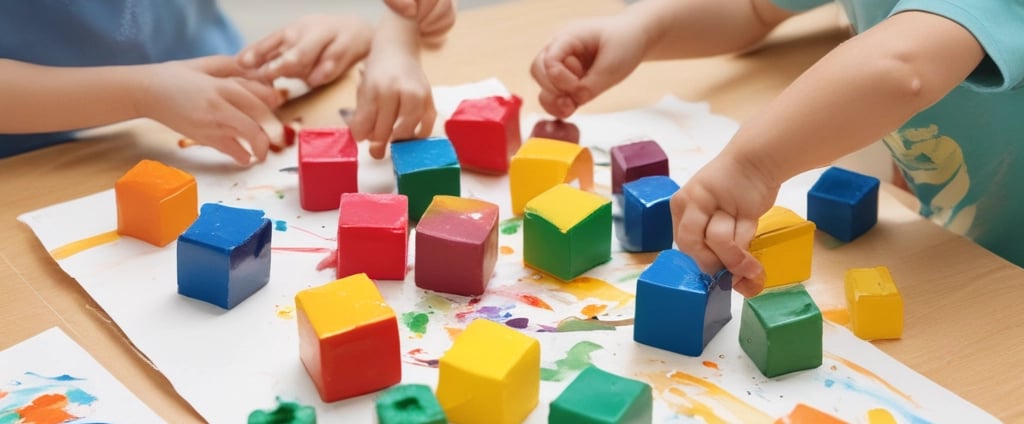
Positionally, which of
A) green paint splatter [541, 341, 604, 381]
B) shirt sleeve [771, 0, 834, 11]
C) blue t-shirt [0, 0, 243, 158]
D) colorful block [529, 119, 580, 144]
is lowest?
green paint splatter [541, 341, 604, 381]

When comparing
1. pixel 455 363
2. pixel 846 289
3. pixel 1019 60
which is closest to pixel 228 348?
pixel 455 363

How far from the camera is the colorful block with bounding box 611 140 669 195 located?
30.5 inches

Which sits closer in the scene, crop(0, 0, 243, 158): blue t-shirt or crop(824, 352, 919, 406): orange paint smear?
crop(824, 352, 919, 406): orange paint smear

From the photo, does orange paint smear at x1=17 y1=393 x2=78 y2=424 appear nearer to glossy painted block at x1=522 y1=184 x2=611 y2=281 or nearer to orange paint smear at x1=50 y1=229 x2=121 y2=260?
orange paint smear at x1=50 y1=229 x2=121 y2=260

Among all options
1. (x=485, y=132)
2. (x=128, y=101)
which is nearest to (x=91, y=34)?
(x=128, y=101)

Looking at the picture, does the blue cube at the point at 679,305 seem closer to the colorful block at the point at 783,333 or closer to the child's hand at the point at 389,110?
the colorful block at the point at 783,333

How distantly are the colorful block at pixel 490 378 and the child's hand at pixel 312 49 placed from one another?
43 centimetres

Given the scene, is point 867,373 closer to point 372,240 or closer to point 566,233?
point 566,233

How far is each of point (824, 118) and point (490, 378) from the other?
0.24m

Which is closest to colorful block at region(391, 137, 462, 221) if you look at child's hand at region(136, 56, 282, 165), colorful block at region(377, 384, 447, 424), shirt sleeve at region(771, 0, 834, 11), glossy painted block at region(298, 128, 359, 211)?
glossy painted block at region(298, 128, 359, 211)

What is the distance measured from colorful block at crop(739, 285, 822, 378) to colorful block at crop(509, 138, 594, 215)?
0.68 ft

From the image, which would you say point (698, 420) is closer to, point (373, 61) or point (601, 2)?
point (373, 61)

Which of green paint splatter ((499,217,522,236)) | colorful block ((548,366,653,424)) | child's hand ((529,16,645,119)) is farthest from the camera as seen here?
child's hand ((529,16,645,119))

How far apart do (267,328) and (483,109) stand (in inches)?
11.2
